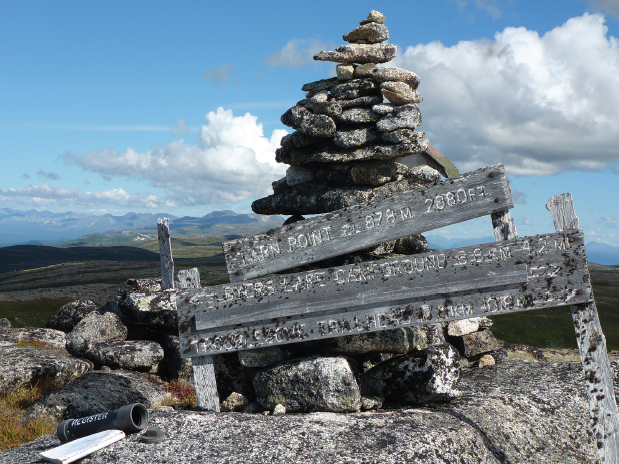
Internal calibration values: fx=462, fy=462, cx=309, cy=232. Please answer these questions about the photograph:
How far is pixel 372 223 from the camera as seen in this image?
36.0ft

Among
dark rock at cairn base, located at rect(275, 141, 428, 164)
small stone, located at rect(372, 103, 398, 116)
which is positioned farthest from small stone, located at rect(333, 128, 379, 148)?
small stone, located at rect(372, 103, 398, 116)

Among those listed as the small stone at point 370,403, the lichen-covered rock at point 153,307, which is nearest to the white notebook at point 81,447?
the small stone at point 370,403

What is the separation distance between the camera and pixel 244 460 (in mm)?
8266

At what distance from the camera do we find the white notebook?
8580 millimetres

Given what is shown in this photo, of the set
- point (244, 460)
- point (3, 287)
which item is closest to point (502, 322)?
point (244, 460)

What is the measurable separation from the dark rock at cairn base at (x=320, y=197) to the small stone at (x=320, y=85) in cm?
350

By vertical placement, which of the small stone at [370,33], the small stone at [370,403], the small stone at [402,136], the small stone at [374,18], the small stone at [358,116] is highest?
the small stone at [374,18]

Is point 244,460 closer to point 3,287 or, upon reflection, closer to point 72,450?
point 72,450

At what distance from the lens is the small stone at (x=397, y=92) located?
15.0 m

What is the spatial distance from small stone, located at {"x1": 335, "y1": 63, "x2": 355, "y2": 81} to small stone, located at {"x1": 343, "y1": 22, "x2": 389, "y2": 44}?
56.0 inches

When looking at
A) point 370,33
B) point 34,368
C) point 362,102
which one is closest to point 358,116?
point 362,102

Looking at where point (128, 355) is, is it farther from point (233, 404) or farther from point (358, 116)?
point (358, 116)

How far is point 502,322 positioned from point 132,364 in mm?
55504

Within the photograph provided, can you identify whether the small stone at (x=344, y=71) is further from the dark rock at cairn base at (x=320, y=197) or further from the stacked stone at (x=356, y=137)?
the dark rock at cairn base at (x=320, y=197)
